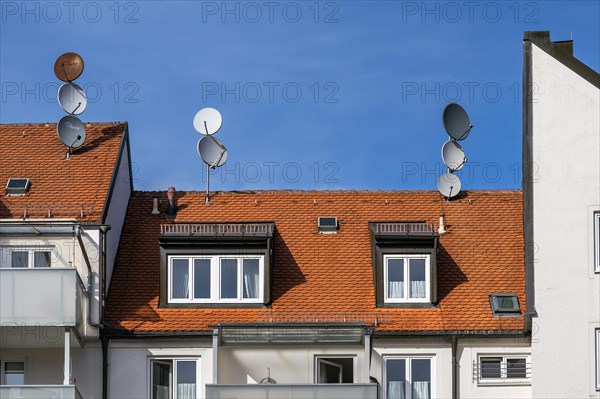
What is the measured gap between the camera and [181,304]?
4866 centimetres

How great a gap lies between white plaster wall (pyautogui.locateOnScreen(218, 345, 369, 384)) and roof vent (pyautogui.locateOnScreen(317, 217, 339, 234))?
5474 mm

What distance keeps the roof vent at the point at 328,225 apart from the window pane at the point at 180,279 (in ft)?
15.7

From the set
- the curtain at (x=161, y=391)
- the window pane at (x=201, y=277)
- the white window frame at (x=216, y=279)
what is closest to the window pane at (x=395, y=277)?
the white window frame at (x=216, y=279)

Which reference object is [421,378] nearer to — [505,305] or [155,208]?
[505,305]

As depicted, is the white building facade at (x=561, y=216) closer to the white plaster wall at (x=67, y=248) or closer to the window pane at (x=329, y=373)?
the window pane at (x=329, y=373)

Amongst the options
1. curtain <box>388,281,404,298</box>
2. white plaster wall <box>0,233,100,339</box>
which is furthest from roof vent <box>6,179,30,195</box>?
curtain <box>388,281,404,298</box>

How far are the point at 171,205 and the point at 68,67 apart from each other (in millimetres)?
5483

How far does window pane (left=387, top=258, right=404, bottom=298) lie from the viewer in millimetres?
48969

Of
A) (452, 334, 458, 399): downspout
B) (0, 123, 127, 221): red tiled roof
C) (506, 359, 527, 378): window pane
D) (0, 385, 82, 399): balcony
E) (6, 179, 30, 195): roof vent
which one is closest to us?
(0, 385, 82, 399): balcony

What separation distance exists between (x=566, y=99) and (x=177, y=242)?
11878 millimetres

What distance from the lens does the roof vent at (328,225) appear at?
5184cm

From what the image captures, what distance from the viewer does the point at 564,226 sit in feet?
155

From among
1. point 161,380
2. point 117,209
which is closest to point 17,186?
point 117,209

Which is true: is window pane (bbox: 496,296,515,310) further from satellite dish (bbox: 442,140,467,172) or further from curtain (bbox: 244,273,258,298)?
curtain (bbox: 244,273,258,298)
